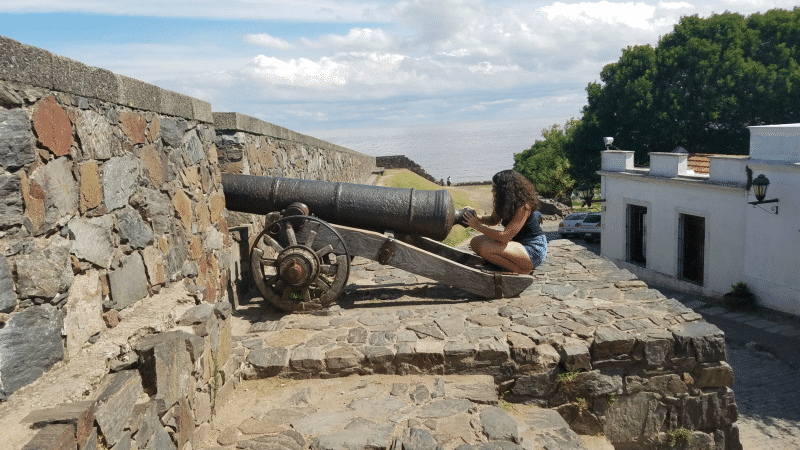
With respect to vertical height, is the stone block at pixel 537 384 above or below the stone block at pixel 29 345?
below

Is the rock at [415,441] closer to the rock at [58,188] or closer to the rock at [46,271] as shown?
the rock at [46,271]

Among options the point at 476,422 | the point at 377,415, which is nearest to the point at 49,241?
the point at 377,415

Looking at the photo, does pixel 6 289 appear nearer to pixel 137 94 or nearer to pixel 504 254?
pixel 137 94

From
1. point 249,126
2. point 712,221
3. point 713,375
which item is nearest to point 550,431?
point 713,375

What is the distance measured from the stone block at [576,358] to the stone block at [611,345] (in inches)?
3.2

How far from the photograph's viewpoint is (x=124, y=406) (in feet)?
7.55

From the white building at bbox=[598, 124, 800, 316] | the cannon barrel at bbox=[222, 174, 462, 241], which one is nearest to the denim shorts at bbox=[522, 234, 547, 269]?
the cannon barrel at bbox=[222, 174, 462, 241]

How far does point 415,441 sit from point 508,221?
8.99ft

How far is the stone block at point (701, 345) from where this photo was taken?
439 centimetres

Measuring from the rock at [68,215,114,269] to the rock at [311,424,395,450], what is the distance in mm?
1373

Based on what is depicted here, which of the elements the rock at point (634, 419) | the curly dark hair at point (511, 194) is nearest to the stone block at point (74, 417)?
the rock at point (634, 419)

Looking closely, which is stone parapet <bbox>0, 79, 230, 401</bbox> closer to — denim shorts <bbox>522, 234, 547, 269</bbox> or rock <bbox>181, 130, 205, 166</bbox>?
rock <bbox>181, 130, 205, 166</bbox>

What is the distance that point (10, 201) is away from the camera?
204 cm

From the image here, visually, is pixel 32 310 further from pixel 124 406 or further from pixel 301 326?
pixel 301 326
